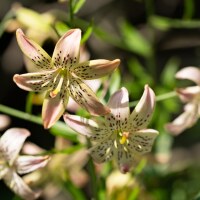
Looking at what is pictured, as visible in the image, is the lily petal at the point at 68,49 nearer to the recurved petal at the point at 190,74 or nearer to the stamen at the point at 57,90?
the stamen at the point at 57,90

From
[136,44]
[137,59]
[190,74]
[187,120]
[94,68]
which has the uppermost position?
[94,68]

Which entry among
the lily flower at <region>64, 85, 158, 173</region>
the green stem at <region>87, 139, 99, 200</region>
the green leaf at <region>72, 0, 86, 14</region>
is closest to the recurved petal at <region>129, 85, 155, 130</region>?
the lily flower at <region>64, 85, 158, 173</region>

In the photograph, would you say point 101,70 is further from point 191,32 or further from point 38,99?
point 191,32

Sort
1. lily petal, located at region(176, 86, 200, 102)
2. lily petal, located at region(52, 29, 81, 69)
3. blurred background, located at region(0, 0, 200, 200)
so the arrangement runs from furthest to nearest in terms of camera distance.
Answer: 1. blurred background, located at region(0, 0, 200, 200)
2. lily petal, located at region(176, 86, 200, 102)
3. lily petal, located at region(52, 29, 81, 69)

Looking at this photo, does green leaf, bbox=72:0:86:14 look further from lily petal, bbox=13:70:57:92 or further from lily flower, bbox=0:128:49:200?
lily flower, bbox=0:128:49:200

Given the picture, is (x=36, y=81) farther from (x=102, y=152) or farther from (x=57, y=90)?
(x=102, y=152)

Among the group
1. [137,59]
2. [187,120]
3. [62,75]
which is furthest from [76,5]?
[137,59]

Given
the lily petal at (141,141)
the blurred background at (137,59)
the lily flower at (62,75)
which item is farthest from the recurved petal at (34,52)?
the lily petal at (141,141)

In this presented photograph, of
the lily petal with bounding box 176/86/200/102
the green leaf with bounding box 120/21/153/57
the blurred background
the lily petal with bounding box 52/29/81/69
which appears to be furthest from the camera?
the green leaf with bounding box 120/21/153/57
